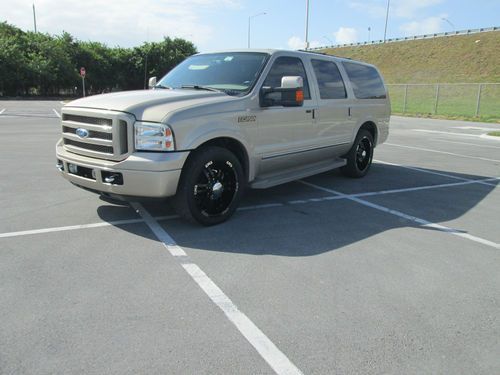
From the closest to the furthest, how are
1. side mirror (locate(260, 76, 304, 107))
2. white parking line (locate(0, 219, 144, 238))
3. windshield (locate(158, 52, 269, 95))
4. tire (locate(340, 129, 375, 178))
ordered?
white parking line (locate(0, 219, 144, 238)), side mirror (locate(260, 76, 304, 107)), windshield (locate(158, 52, 269, 95)), tire (locate(340, 129, 375, 178))

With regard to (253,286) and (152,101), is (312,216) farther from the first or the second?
(152,101)

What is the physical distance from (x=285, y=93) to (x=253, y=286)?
2.48 meters

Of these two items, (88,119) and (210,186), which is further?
(210,186)

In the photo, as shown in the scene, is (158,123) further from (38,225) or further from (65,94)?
(65,94)

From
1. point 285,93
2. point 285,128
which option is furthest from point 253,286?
point 285,128

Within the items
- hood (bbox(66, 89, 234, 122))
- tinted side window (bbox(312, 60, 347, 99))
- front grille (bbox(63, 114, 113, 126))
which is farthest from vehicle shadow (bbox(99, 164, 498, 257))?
tinted side window (bbox(312, 60, 347, 99))

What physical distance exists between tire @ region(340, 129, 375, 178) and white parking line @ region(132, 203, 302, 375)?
14.2ft

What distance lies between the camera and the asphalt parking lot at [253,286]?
2668 mm

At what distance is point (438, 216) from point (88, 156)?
4.33 m

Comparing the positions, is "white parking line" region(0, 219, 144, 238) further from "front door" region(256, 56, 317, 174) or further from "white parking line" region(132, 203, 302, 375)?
"front door" region(256, 56, 317, 174)

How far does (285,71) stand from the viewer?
5.78 metres

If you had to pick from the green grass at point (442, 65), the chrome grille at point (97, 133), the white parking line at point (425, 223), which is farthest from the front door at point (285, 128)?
the green grass at point (442, 65)

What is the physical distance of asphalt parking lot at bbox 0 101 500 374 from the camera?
2.67 metres

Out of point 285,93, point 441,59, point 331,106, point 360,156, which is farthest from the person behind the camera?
point 441,59
